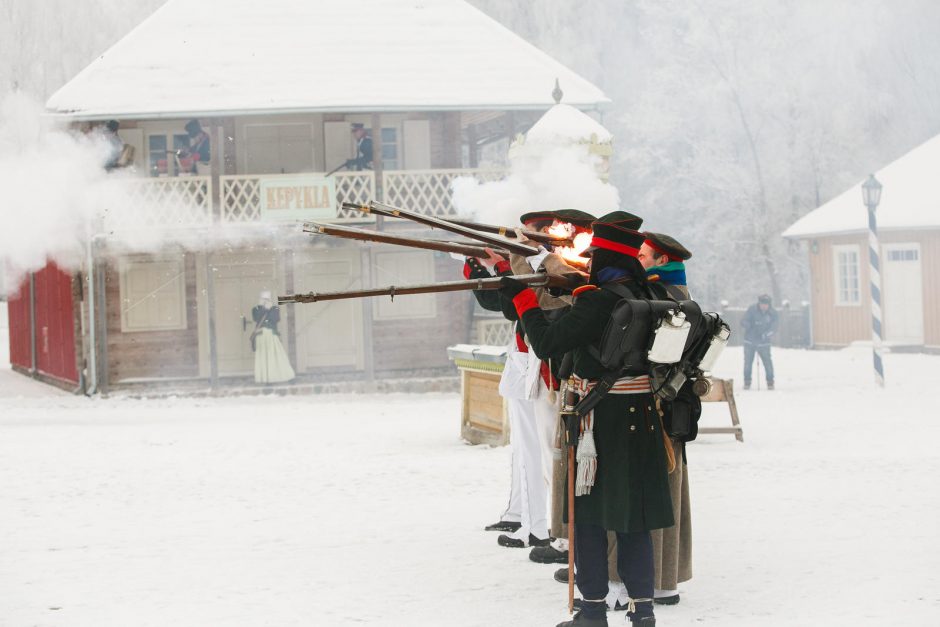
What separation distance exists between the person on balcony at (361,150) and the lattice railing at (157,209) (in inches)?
97.9

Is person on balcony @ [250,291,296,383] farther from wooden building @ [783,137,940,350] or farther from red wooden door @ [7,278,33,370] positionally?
wooden building @ [783,137,940,350]

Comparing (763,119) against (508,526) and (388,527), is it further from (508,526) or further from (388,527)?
(508,526)

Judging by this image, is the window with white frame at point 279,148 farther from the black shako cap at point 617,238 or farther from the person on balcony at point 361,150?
the black shako cap at point 617,238

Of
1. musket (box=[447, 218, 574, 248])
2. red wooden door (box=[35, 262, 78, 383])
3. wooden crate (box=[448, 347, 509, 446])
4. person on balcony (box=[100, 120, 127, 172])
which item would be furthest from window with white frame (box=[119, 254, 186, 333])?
musket (box=[447, 218, 574, 248])

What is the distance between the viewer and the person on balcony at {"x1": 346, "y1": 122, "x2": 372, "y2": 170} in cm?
2000

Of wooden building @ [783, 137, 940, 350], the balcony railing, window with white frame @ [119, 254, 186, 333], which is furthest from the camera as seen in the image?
wooden building @ [783, 137, 940, 350]

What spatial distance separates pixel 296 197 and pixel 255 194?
1.67 meters

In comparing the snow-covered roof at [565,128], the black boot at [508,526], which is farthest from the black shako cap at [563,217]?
the snow-covered roof at [565,128]

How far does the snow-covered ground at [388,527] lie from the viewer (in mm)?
5453

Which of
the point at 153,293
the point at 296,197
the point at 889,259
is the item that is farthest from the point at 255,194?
the point at 889,259

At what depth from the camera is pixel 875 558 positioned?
625 centimetres

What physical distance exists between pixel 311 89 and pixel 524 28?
1169 inches

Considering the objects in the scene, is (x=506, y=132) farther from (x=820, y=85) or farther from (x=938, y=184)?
(x=820, y=85)

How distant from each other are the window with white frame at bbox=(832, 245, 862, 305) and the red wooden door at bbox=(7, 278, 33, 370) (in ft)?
55.0
